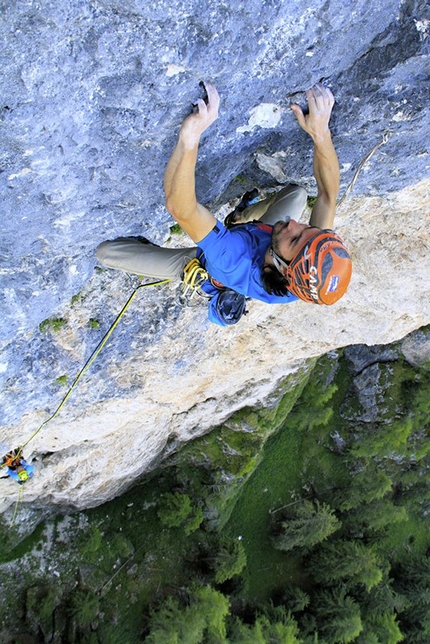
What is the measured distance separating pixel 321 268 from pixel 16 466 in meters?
5.96

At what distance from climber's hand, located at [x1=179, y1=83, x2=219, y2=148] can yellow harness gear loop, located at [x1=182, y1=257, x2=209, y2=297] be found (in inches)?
49.5

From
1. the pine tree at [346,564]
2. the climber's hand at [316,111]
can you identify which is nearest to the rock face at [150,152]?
the climber's hand at [316,111]

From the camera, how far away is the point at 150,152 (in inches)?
127

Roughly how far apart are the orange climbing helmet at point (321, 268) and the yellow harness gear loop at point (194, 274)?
953 mm

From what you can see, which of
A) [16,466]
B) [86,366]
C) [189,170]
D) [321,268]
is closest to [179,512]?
[16,466]

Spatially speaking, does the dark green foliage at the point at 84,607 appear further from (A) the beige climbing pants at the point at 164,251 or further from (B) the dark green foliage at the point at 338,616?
(A) the beige climbing pants at the point at 164,251

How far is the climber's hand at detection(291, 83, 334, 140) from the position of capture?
3.31m

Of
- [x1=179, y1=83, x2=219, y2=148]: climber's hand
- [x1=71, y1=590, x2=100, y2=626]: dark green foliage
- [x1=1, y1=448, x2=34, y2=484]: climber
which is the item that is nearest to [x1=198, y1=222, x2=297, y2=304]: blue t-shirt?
[x1=179, y1=83, x2=219, y2=148]: climber's hand

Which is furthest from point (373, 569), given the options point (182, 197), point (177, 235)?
point (182, 197)

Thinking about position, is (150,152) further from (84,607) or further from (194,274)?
(84,607)

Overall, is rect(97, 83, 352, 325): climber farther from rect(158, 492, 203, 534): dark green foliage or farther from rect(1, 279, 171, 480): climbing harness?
rect(158, 492, 203, 534): dark green foliage

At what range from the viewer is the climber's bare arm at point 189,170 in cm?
298

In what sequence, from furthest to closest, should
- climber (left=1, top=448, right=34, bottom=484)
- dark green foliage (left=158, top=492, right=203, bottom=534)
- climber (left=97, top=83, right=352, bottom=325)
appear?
1. dark green foliage (left=158, top=492, right=203, bottom=534)
2. climber (left=1, top=448, right=34, bottom=484)
3. climber (left=97, top=83, right=352, bottom=325)

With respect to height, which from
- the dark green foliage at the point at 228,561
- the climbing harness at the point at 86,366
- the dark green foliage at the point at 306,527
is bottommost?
the dark green foliage at the point at 306,527
